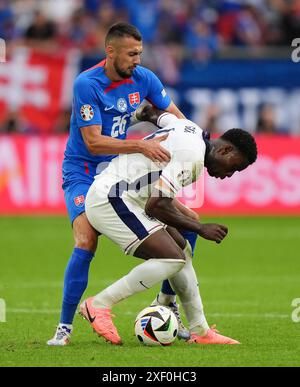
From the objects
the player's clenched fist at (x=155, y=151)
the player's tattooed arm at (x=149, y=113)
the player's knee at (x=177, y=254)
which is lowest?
the player's knee at (x=177, y=254)

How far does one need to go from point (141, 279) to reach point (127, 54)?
1.92 m

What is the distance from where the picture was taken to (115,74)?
8547mm

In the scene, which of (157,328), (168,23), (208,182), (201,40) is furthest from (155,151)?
(168,23)

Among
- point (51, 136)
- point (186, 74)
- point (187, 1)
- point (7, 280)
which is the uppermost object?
point (187, 1)

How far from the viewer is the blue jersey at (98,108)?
27.4ft

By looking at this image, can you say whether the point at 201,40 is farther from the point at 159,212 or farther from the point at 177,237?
the point at 159,212

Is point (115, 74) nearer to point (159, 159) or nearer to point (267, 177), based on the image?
point (159, 159)

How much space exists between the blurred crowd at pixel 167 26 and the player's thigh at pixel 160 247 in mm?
11583

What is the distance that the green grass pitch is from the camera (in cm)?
741

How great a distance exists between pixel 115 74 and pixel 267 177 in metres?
10.2

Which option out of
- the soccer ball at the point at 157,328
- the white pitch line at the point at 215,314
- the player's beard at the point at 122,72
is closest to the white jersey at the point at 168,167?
the player's beard at the point at 122,72

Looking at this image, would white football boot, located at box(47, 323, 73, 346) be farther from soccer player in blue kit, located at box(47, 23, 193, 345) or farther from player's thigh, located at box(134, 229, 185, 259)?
player's thigh, located at box(134, 229, 185, 259)

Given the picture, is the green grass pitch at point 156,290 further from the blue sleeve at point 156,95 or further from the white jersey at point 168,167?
the blue sleeve at point 156,95
